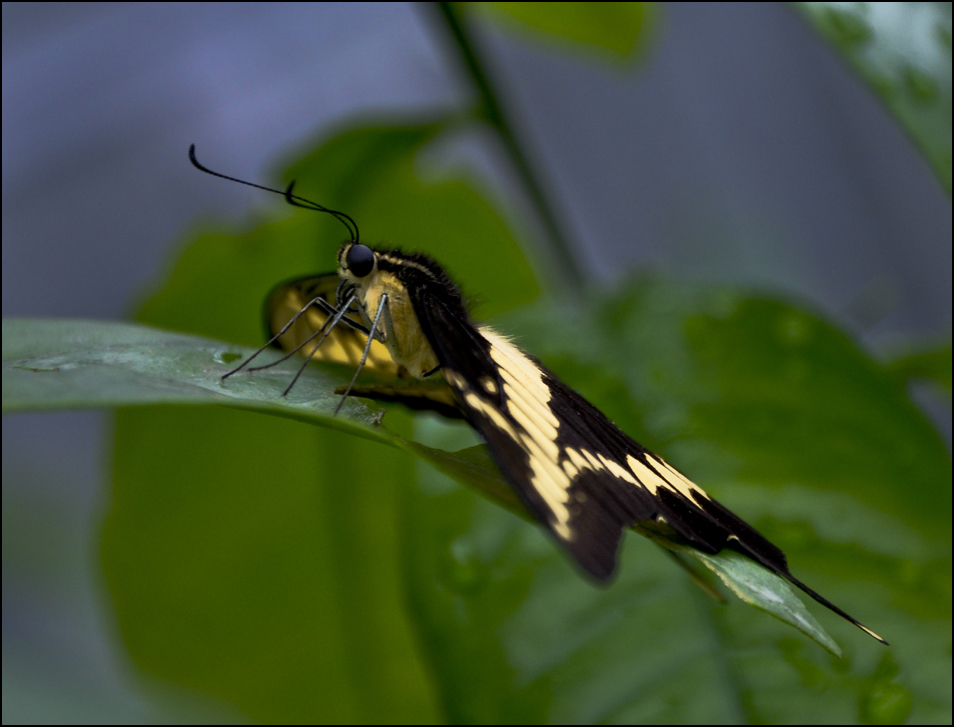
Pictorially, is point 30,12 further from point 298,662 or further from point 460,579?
point 460,579

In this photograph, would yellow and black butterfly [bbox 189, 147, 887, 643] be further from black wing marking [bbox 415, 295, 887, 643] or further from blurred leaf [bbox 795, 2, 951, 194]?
blurred leaf [bbox 795, 2, 951, 194]

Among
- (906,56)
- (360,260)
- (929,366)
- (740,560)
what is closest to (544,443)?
(740,560)

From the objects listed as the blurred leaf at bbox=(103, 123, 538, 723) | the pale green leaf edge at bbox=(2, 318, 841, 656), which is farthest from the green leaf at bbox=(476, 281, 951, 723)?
the blurred leaf at bbox=(103, 123, 538, 723)

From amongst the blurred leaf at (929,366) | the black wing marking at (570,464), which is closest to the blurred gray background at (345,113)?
the blurred leaf at (929,366)

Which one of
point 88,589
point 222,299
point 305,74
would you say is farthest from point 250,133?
point 222,299

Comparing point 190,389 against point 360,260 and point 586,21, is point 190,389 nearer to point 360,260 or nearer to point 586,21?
point 360,260
